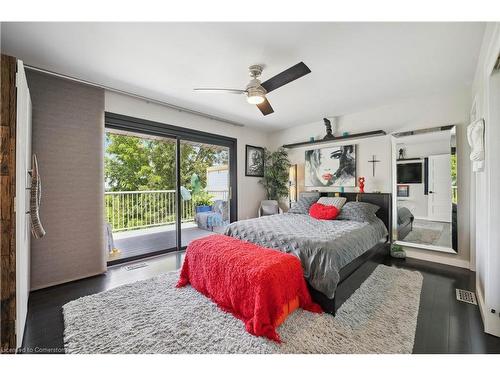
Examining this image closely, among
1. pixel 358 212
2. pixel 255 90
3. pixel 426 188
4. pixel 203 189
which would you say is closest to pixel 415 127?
pixel 426 188

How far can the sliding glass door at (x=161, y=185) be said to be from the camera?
354cm

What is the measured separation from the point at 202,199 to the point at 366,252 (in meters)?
3.12

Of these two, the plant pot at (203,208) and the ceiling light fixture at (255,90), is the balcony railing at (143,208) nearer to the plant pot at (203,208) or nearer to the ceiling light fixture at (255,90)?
the plant pot at (203,208)

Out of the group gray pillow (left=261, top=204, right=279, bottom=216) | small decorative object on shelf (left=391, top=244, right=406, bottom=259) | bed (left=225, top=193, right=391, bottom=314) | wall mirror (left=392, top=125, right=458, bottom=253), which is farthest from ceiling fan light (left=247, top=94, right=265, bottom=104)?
small decorative object on shelf (left=391, top=244, right=406, bottom=259)

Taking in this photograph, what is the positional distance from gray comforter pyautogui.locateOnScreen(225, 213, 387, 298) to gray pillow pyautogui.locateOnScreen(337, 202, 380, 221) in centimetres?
13

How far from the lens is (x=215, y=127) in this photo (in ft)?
13.6

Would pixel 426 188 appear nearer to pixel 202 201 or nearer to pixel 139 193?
pixel 202 201

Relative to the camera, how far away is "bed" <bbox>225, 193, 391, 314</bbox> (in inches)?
73.4

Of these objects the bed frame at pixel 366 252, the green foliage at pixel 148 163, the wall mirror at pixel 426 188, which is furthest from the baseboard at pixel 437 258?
the green foliage at pixel 148 163

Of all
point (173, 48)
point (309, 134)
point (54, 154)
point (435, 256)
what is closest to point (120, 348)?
point (54, 154)

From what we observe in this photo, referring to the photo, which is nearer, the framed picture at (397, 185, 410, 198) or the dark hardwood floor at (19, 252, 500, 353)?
the dark hardwood floor at (19, 252, 500, 353)

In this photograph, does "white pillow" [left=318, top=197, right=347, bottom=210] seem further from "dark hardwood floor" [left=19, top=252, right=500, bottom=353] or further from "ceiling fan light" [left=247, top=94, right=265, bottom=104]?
"ceiling fan light" [left=247, top=94, right=265, bottom=104]

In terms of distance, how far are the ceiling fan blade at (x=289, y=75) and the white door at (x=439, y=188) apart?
259cm

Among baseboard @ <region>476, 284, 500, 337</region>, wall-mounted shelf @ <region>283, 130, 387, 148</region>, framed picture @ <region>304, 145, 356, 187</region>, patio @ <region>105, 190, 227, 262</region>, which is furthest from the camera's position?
patio @ <region>105, 190, 227, 262</region>
